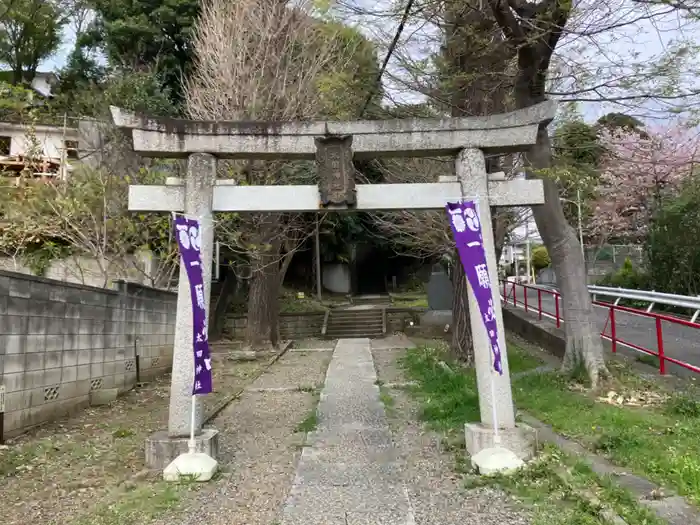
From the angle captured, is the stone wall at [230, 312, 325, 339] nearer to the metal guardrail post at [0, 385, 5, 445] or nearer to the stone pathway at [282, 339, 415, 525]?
the stone pathway at [282, 339, 415, 525]

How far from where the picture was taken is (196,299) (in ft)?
17.5

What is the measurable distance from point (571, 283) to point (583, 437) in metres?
2.82

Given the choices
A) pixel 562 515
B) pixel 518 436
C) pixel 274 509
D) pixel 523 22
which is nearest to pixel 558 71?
pixel 523 22

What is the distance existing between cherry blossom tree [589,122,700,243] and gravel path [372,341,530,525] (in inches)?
585

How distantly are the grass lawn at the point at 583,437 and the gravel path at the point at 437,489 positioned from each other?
20 centimetres

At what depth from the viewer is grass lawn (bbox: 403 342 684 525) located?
13.3 ft

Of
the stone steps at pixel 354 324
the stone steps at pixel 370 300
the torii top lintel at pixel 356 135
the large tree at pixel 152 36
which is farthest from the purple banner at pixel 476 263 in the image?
the stone steps at pixel 370 300

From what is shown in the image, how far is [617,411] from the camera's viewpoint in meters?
6.59

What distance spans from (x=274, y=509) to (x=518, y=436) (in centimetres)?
258

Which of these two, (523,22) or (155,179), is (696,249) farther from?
(155,179)

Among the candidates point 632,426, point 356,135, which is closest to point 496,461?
point 632,426

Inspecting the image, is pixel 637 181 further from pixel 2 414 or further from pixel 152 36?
pixel 2 414

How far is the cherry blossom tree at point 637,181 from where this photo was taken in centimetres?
2077

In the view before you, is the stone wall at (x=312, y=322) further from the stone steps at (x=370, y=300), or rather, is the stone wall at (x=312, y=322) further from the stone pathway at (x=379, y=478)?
the stone pathway at (x=379, y=478)
